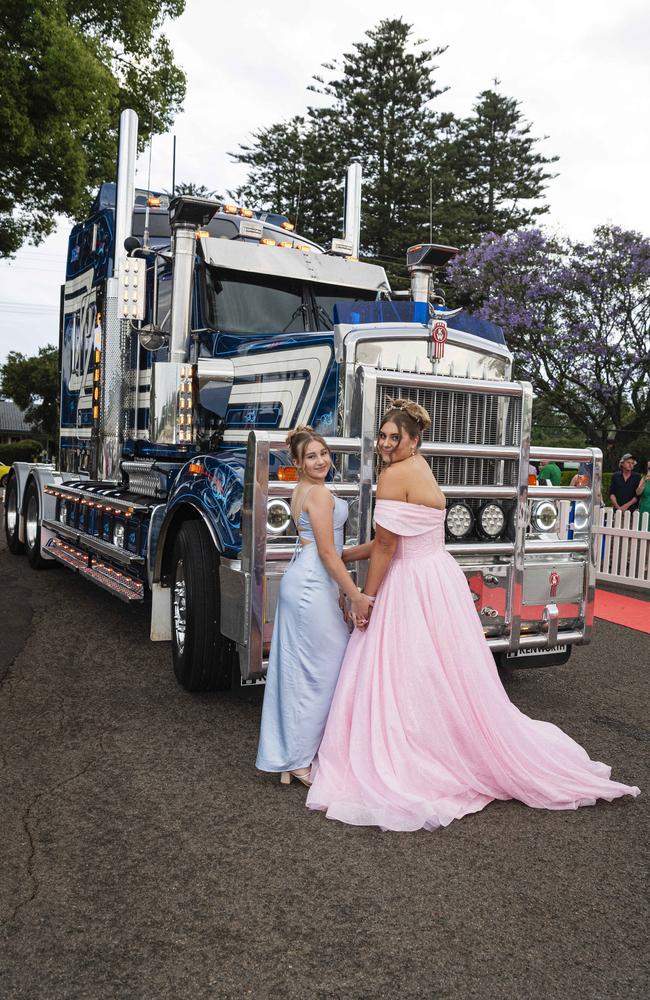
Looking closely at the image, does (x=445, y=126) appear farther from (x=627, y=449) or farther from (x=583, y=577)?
(x=583, y=577)

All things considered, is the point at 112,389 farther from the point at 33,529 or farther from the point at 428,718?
the point at 428,718

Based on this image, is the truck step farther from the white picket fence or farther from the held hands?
the white picket fence

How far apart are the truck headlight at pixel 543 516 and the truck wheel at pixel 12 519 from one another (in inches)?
301

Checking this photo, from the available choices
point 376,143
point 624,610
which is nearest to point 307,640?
point 624,610

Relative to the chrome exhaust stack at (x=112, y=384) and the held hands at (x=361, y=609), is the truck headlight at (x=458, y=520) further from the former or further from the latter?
the chrome exhaust stack at (x=112, y=384)

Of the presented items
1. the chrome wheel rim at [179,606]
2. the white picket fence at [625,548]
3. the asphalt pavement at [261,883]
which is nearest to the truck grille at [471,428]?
the asphalt pavement at [261,883]

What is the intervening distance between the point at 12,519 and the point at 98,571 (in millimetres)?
4628

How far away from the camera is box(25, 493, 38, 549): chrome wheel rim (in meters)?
10.6

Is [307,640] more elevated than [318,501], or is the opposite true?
[318,501]

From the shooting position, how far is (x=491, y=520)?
17.8 feet

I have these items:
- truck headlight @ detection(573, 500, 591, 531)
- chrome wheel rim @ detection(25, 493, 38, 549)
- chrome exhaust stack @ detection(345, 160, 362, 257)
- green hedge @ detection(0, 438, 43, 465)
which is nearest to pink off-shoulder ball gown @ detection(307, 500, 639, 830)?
truck headlight @ detection(573, 500, 591, 531)

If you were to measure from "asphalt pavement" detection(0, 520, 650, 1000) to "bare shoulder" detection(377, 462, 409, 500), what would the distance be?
1457mm

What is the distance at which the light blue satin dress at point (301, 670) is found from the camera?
4.14 meters

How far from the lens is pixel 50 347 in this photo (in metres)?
64.5
